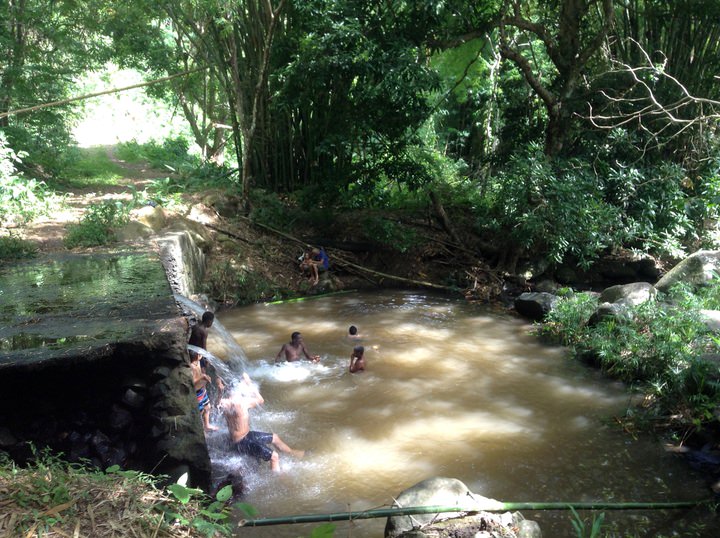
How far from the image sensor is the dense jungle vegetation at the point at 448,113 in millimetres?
8836

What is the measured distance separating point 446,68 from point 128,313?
1004 cm

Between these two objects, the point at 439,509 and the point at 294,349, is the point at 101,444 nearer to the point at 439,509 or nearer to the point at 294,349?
the point at 439,509

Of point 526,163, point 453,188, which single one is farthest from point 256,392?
point 453,188

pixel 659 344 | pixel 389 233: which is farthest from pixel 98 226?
pixel 659 344

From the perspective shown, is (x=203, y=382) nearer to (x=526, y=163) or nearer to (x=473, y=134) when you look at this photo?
(x=526, y=163)

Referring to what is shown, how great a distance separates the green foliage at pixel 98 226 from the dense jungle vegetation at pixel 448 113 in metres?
0.09

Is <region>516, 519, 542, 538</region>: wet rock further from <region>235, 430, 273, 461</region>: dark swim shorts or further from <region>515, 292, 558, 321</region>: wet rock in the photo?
<region>515, 292, 558, 321</region>: wet rock

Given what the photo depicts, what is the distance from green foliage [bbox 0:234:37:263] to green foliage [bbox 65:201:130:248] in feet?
1.81

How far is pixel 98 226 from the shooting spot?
8.21 meters

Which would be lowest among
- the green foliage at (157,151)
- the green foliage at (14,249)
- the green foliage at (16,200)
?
the green foliage at (14,249)

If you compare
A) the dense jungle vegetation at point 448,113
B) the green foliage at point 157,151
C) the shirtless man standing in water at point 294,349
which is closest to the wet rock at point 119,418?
the shirtless man standing in water at point 294,349

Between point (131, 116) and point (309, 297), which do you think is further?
point (131, 116)

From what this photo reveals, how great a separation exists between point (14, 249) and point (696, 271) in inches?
391

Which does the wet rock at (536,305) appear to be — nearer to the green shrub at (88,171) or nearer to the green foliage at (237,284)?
the green foliage at (237,284)
